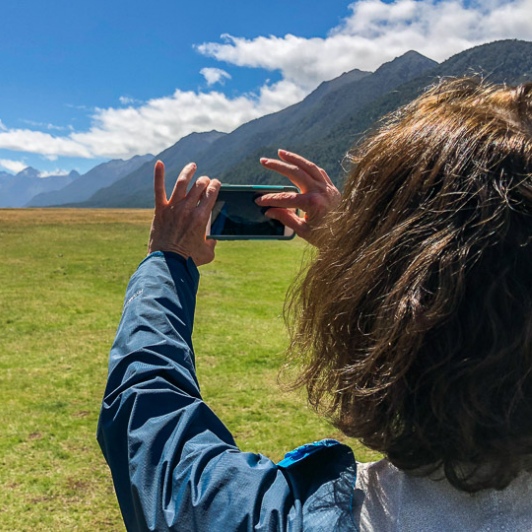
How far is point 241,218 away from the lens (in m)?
1.70

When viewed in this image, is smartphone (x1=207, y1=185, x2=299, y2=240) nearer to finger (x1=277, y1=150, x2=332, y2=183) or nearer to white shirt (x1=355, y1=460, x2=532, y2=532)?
finger (x1=277, y1=150, x2=332, y2=183)

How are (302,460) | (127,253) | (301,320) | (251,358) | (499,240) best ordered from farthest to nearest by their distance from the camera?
(127,253), (251,358), (301,320), (302,460), (499,240)

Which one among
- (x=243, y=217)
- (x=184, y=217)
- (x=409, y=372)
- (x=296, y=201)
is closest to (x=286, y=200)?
(x=296, y=201)

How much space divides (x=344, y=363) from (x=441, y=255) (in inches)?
A: 11.6

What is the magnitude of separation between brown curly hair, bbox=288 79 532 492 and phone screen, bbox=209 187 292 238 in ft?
2.18

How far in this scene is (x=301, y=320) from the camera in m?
1.22

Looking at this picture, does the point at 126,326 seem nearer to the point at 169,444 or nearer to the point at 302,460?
the point at 169,444

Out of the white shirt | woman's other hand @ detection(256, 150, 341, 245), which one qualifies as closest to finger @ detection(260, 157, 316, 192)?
woman's other hand @ detection(256, 150, 341, 245)

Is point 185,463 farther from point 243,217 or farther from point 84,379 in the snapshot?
point 84,379

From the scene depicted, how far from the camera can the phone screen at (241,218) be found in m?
1.64

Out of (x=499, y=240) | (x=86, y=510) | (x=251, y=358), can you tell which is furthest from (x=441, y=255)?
(x=251, y=358)

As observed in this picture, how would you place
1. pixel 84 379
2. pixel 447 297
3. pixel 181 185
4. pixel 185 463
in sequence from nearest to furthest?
pixel 447 297
pixel 185 463
pixel 181 185
pixel 84 379

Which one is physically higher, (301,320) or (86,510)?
(301,320)

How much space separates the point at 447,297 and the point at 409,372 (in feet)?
0.48
